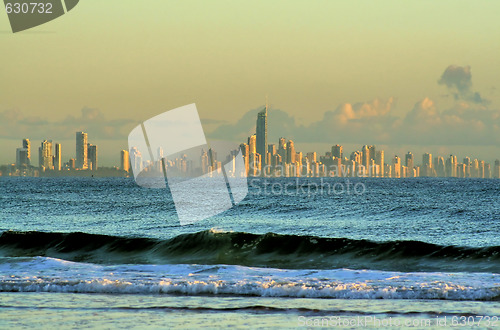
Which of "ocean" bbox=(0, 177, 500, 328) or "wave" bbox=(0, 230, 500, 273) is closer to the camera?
"ocean" bbox=(0, 177, 500, 328)

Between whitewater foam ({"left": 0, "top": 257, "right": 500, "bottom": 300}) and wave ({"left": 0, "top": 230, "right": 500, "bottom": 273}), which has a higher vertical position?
whitewater foam ({"left": 0, "top": 257, "right": 500, "bottom": 300})

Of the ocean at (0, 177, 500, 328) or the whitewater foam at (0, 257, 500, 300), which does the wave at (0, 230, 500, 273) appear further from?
the whitewater foam at (0, 257, 500, 300)

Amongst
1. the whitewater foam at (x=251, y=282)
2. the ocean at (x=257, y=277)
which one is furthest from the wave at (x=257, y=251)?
the whitewater foam at (x=251, y=282)

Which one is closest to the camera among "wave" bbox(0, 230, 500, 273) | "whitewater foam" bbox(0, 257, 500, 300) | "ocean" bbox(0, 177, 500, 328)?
"ocean" bbox(0, 177, 500, 328)

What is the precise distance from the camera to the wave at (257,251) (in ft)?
75.6

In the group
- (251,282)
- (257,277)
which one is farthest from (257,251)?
(251,282)

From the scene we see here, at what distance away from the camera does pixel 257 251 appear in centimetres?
2606

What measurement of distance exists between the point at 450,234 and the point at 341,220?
30.6 ft

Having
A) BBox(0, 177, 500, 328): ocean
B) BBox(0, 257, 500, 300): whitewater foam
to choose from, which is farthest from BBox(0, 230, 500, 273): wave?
BBox(0, 257, 500, 300): whitewater foam

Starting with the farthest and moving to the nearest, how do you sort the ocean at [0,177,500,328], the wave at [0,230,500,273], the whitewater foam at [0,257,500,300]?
the wave at [0,230,500,273]
the whitewater foam at [0,257,500,300]
the ocean at [0,177,500,328]

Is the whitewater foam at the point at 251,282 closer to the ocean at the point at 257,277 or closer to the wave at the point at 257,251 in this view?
the ocean at the point at 257,277

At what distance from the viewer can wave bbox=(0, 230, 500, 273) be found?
23.0 meters

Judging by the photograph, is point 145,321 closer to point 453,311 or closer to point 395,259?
point 453,311

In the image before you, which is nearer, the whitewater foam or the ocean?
the ocean
